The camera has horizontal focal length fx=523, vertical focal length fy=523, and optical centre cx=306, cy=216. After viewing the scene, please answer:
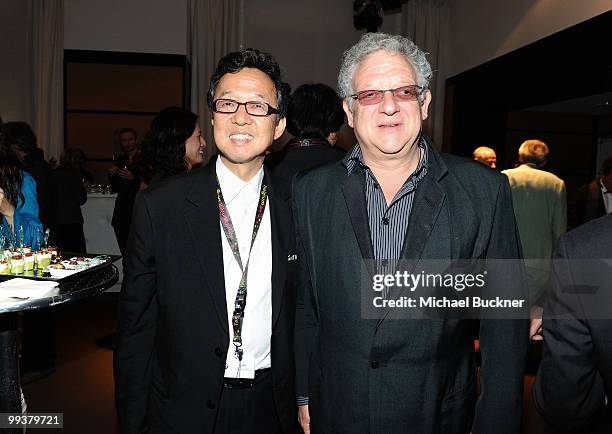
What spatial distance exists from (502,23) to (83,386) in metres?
6.14

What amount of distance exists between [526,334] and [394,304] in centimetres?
41

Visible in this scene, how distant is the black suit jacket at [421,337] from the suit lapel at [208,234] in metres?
0.27

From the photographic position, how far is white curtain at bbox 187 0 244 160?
7.89 metres

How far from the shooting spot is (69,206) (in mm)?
4867

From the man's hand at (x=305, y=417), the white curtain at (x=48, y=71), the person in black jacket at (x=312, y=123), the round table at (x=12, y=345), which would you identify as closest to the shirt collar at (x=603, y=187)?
the person in black jacket at (x=312, y=123)

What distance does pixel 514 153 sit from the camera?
850 cm

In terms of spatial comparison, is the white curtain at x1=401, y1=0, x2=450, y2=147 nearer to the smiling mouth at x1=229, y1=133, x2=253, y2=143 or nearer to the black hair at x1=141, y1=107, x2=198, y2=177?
the black hair at x1=141, y1=107, x2=198, y2=177

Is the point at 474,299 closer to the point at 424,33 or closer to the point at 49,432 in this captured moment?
the point at 49,432

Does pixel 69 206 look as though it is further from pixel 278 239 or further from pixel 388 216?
pixel 388 216

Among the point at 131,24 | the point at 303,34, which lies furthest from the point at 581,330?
the point at 303,34

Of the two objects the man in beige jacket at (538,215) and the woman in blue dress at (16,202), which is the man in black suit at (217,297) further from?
the man in beige jacket at (538,215)

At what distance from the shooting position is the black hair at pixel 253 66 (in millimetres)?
1592

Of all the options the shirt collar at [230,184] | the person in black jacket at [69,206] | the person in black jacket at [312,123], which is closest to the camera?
the shirt collar at [230,184]

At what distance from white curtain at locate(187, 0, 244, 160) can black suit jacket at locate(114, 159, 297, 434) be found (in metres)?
6.49
